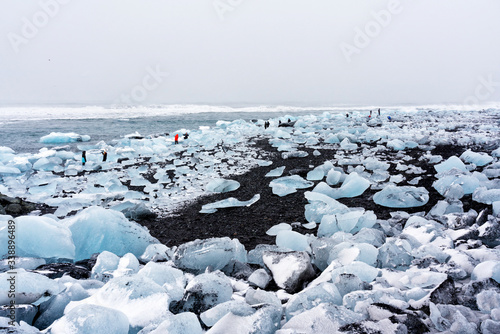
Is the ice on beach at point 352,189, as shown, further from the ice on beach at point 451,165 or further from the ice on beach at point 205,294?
the ice on beach at point 205,294

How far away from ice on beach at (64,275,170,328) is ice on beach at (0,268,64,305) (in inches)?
4.8

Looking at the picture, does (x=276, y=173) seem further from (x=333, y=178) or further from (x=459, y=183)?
(x=459, y=183)

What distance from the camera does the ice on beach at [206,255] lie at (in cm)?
180

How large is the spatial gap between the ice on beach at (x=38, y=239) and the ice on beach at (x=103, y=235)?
0.16 meters

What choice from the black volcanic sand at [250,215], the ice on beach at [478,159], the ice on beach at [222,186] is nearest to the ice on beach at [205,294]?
the black volcanic sand at [250,215]

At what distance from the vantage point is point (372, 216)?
249 cm

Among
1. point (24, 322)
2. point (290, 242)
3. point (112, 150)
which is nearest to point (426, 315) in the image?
point (290, 242)

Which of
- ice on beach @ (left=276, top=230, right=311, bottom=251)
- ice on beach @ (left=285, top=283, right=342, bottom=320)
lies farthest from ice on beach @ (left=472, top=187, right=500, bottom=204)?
ice on beach @ (left=285, top=283, right=342, bottom=320)

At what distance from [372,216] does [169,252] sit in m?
1.70

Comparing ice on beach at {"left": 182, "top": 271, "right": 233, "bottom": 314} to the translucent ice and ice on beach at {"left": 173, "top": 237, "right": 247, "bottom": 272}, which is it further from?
ice on beach at {"left": 173, "top": 237, "right": 247, "bottom": 272}

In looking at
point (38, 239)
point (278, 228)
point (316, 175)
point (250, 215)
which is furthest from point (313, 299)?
point (316, 175)

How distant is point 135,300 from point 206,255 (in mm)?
574

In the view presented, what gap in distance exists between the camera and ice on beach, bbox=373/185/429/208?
3.08 metres

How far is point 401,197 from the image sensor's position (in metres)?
3.13
